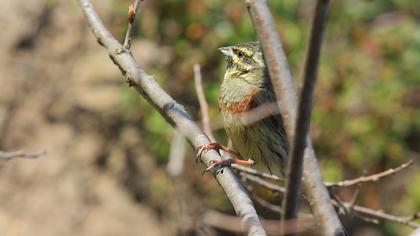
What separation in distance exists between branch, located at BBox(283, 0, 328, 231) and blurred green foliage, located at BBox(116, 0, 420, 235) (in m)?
4.48

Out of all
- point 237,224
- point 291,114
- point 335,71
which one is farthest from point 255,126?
point 335,71

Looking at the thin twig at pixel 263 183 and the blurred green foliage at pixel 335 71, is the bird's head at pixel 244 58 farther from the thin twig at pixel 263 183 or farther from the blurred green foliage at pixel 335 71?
the blurred green foliage at pixel 335 71

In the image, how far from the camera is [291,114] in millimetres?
1755

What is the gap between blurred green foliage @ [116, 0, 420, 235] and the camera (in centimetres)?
632

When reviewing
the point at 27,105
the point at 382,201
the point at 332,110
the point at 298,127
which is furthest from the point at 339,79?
the point at 298,127

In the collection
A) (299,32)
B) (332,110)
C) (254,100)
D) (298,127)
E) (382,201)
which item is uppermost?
(299,32)

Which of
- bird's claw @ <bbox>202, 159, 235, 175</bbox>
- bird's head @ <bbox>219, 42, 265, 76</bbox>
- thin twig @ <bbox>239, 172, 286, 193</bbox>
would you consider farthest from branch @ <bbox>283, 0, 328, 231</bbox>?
bird's head @ <bbox>219, 42, 265, 76</bbox>

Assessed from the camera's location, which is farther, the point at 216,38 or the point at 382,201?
the point at 382,201

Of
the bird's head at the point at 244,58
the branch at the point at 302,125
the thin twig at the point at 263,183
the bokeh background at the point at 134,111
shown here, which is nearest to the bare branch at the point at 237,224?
Result: the branch at the point at 302,125

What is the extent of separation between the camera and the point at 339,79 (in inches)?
260

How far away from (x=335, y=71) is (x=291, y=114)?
4943mm

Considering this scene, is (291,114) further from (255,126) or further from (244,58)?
(244,58)

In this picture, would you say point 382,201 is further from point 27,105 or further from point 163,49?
point 27,105

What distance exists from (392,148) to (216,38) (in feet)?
6.21
